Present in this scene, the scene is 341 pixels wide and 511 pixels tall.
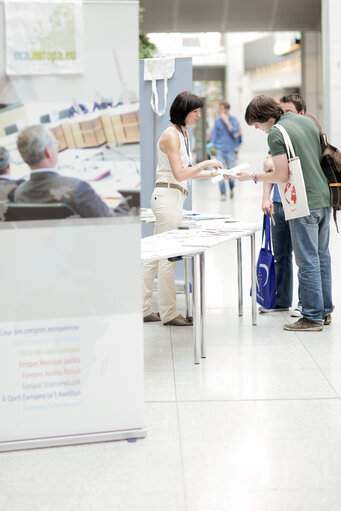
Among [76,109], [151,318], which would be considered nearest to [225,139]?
[151,318]

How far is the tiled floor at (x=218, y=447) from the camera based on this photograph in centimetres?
276

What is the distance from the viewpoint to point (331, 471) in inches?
116

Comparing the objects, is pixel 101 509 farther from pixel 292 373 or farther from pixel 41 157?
pixel 292 373

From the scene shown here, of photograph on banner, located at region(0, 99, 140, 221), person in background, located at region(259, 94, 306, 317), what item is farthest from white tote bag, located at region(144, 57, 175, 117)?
photograph on banner, located at region(0, 99, 140, 221)

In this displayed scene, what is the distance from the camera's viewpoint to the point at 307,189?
16.0 ft

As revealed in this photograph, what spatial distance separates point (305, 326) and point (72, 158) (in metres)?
2.53

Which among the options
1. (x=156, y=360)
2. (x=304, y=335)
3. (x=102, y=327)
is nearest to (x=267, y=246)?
(x=304, y=335)

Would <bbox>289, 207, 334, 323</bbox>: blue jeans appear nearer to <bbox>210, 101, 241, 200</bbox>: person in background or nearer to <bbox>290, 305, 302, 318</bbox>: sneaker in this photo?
<bbox>290, 305, 302, 318</bbox>: sneaker

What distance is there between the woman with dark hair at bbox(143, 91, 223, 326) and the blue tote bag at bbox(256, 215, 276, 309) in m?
0.55

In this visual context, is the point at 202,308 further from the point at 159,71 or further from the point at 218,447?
the point at 159,71

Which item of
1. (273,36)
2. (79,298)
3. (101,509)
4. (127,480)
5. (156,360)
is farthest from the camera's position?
(273,36)

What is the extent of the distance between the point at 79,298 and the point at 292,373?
5.06 ft

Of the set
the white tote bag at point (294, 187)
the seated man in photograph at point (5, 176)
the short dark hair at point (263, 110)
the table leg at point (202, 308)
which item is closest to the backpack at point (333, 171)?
the white tote bag at point (294, 187)

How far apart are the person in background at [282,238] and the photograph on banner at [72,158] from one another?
91.3 inches
